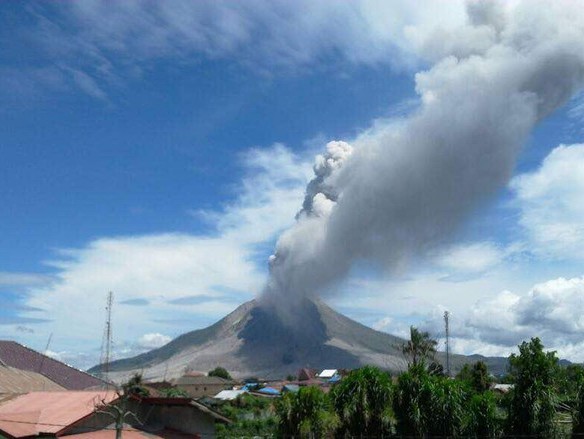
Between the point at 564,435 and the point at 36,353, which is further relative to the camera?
the point at 36,353

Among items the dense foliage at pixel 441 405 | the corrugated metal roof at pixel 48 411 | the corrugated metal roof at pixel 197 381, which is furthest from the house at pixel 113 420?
the corrugated metal roof at pixel 197 381

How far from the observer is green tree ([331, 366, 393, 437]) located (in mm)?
43281

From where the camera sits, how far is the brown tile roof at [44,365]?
323 feet

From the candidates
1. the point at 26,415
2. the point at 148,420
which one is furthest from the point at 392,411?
the point at 26,415

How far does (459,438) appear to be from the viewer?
4288 centimetres

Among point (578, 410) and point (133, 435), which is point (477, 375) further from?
point (133, 435)

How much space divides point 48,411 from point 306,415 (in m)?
16.3

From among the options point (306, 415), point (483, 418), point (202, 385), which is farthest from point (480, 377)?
point (202, 385)

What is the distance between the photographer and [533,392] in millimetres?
43406

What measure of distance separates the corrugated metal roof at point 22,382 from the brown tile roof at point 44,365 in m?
8.29

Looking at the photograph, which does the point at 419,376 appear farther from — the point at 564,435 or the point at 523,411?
the point at 564,435

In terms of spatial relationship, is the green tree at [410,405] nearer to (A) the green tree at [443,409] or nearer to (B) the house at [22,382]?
(A) the green tree at [443,409]

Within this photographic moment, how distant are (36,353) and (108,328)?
5870cm

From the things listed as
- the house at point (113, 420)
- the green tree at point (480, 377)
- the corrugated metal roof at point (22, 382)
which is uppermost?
the green tree at point (480, 377)
